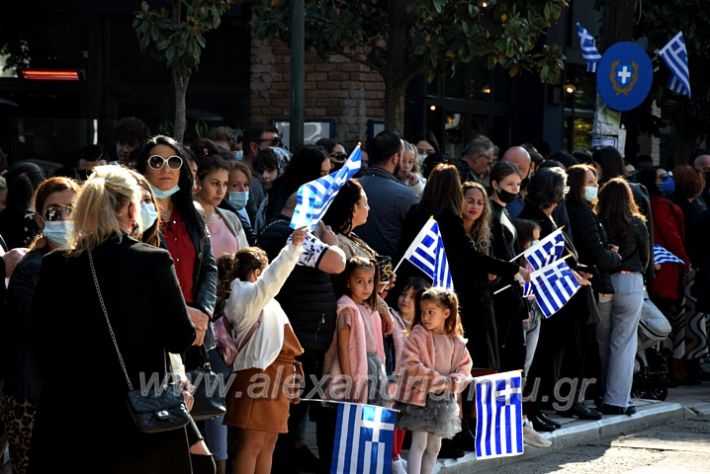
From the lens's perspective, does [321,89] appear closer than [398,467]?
No

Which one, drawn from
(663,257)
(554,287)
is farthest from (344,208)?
(663,257)

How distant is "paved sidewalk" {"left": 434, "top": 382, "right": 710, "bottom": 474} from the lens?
10.0 metres

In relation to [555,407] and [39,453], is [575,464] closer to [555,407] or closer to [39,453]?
[555,407]

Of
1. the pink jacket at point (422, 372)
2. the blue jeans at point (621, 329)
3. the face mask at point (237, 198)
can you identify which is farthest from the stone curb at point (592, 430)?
the face mask at point (237, 198)

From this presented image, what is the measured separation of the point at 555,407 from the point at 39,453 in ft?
23.0

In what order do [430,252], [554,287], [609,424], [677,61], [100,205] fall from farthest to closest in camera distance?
[677,61] → [609,424] → [554,287] → [430,252] → [100,205]

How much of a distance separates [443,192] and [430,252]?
1.94ft

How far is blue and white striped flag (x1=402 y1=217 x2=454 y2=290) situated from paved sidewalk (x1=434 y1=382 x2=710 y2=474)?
130cm

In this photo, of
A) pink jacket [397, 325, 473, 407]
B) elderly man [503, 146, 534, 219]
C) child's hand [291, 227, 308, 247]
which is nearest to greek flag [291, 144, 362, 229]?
child's hand [291, 227, 308, 247]

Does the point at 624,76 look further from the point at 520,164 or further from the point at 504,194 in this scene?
the point at 504,194

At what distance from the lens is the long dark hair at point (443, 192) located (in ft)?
32.2

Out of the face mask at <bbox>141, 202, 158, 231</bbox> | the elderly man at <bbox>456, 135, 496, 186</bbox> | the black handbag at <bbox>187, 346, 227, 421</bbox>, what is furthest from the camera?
the elderly man at <bbox>456, 135, 496, 186</bbox>

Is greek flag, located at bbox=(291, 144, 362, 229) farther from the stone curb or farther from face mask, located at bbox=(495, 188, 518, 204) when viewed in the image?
face mask, located at bbox=(495, 188, 518, 204)

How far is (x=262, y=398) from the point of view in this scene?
820 centimetres
